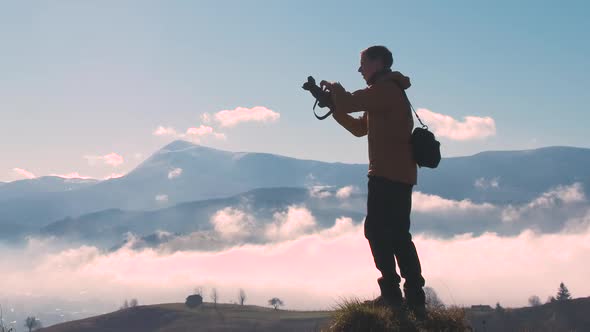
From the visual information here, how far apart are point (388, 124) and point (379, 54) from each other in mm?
1064

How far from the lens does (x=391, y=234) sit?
8.17m

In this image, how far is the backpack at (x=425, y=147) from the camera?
8.16 meters

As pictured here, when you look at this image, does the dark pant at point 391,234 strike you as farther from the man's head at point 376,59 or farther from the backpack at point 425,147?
the man's head at point 376,59

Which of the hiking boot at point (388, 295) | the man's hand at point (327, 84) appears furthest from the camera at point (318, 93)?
the hiking boot at point (388, 295)

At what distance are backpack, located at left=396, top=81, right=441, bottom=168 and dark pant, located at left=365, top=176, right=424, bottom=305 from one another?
1.47 ft

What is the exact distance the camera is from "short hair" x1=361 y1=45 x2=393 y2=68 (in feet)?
27.9

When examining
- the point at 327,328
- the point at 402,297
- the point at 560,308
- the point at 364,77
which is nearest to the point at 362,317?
the point at 327,328

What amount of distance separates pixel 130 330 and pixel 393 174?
675ft

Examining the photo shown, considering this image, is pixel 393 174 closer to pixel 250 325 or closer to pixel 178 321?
pixel 250 325

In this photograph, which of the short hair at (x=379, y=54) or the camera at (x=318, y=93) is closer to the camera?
the camera at (x=318, y=93)

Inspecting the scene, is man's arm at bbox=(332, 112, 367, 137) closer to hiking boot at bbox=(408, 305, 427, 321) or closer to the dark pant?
the dark pant

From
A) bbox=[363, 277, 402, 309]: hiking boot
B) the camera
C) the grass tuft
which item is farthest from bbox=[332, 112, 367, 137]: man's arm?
the grass tuft

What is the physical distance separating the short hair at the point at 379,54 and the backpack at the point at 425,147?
3.65 feet

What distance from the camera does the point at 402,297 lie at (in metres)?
8.16
